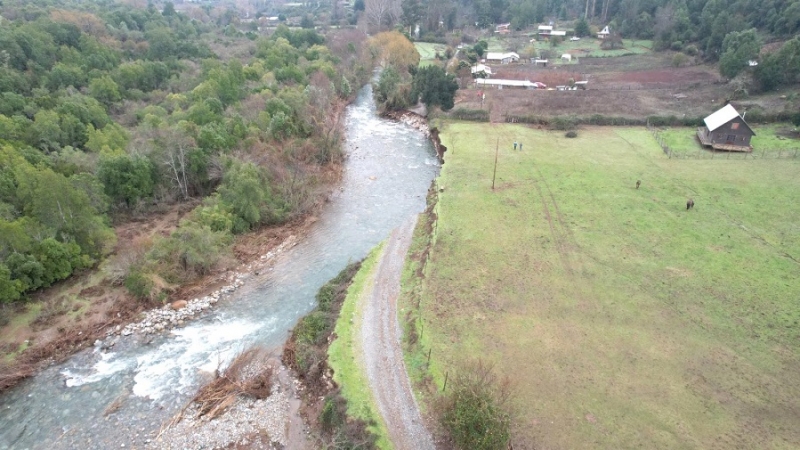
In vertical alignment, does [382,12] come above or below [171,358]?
above

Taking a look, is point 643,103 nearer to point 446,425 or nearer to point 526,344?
point 526,344

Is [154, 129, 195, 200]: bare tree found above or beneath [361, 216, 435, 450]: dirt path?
above

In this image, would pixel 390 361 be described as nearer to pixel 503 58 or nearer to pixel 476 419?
pixel 476 419

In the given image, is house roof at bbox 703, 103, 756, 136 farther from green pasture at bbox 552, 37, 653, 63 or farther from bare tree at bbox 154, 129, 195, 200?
bare tree at bbox 154, 129, 195, 200

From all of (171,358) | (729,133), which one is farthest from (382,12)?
(171,358)

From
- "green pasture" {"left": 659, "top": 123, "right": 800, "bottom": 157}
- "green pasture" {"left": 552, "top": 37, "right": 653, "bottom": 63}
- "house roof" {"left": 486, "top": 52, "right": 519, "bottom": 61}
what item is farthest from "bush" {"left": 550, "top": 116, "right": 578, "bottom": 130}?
"green pasture" {"left": 552, "top": 37, "right": 653, "bottom": 63}

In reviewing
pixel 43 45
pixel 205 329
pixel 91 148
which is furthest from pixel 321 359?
pixel 43 45
